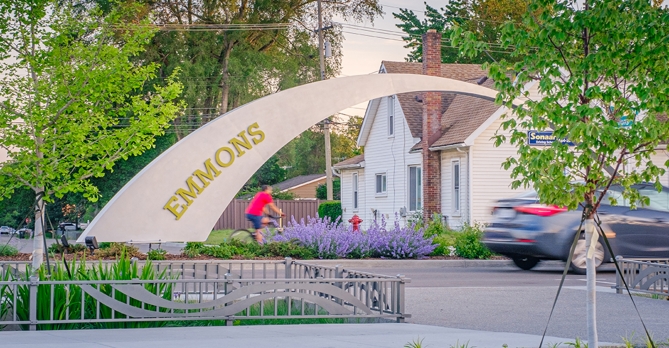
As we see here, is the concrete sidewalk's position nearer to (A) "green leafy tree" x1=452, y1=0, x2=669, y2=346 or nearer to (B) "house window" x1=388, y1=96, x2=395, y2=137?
(A) "green leafy tree" x1=452, y1=0, x2=669, y2=346

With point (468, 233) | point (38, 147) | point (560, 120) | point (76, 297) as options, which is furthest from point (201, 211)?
point (560, 120)

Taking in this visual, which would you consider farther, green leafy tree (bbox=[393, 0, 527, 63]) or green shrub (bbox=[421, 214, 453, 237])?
green leafy tree (bbox=[393, 0, 527, 63])

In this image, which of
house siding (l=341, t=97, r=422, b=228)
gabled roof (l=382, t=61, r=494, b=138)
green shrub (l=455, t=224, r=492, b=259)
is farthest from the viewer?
house siding (l=341, t=97, r=422, b=228)

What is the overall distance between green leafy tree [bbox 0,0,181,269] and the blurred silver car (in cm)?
774

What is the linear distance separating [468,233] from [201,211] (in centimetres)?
812

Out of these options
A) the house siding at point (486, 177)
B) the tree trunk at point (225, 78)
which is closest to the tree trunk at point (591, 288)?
the house siding at point (486, 177)

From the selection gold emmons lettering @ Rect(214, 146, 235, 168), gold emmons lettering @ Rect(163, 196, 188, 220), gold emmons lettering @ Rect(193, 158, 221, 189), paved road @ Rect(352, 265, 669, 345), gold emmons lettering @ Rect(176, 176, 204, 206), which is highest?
gold emmons lettering @ Rect(214, 146, 235, 168)

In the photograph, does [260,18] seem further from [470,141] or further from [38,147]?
[38,147]

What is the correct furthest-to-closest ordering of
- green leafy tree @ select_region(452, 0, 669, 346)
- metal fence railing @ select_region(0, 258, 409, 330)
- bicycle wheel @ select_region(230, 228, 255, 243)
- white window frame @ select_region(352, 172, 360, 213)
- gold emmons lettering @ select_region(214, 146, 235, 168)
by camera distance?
white window frame @ select_region(352, 172, 360, 213), bicycle wheel @ select_region(230, 228, 255, 243), gold emmons lettering @ select_region(214, 146, 235, 168), metal fence railing @ select_region(0, 258, 409, 330), green leafy tree @ select_region(452, 0, 669, 346)

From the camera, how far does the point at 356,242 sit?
72.6 ft

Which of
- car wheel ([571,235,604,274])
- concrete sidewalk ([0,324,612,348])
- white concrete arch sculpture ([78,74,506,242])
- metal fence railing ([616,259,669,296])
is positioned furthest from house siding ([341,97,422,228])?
concrete sidewalk ([0,324,612,348])

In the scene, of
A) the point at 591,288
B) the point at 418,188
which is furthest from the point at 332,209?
the point at 591,288

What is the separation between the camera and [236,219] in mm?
50406

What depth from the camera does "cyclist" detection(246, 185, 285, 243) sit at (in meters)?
22.2
